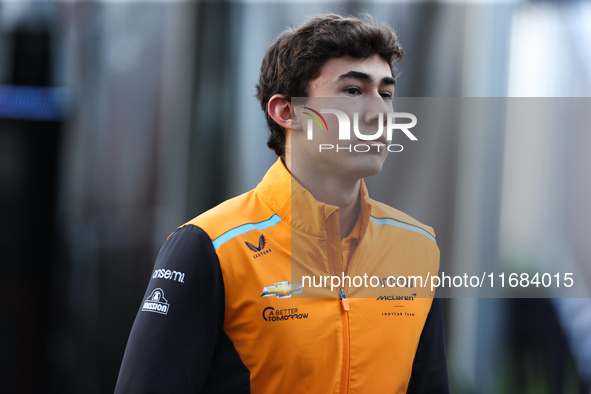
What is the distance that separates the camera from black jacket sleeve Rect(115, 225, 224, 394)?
82 cm

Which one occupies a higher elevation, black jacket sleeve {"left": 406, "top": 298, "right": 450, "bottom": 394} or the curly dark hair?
the curly dark hair

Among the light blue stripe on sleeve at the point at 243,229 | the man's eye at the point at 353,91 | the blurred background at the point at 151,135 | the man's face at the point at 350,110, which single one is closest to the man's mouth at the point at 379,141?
the man's face at the point at 350,110

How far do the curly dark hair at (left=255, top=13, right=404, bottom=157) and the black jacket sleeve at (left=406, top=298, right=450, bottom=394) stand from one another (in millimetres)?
584

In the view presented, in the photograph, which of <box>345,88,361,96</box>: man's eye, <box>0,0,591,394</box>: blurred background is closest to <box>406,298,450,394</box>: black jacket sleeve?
<box>345,88,361,96</box>: man's eye

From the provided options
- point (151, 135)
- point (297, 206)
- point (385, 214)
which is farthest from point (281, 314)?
point (151, 135)

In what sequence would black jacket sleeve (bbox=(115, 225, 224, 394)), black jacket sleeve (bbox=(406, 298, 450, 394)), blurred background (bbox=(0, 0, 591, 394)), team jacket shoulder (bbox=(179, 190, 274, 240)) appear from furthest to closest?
blurred background (bbox=(0, 0, 591, 394)), black jacket sleeve (bbox=(406, 298, 450, 394)), team jacket shoulder (bbox=(179, 190, 274, 240)), black jacket sleeve (bbox=(115, 225, 224, 394))

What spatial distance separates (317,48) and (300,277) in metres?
0.54

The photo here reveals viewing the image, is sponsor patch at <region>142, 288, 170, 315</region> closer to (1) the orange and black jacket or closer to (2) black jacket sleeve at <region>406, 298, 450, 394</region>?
(1) the orange and black jacket

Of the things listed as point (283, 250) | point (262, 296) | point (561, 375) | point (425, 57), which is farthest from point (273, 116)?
point (561, 375)

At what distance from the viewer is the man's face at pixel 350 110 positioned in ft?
3.29

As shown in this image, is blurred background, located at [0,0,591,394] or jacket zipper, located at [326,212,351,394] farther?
blurred background, located at [0,0,591,394]

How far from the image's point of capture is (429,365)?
108 centimetres

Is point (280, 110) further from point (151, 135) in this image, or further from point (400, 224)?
point (151, 135)

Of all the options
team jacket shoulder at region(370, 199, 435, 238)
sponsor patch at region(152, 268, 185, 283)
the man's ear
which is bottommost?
sponsor patch at region(152, 268, 185, 283)
